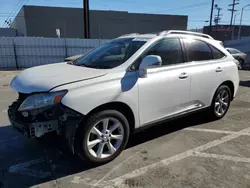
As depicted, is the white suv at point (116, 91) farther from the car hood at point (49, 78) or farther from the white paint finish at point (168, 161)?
the white paint finish at point (168, 161)

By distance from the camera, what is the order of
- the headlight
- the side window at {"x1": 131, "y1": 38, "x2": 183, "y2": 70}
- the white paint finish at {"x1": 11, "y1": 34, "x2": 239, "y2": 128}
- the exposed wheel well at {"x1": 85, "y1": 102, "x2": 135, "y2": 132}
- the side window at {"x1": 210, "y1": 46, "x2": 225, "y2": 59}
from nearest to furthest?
1. the headlight
2. the white paint finish at {"x1": 11, "y1": 34, "x2": 239, "y2": 128}
3. the exposed wheel well at {"x1": 85, "y1": 102, "x2": 135, "y2": 132}
4. the side window at {"x1": 131, "y1": 38, "x2": 183, "y2": 70}
5. the side window at {"x1": 210, "y1": 46, "x2": 225, "y2": 59}

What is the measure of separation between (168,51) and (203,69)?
2.73ft

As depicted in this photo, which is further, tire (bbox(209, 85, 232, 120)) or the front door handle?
tire (bbox(209, 85, 232, 120))

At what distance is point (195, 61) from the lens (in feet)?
13.0

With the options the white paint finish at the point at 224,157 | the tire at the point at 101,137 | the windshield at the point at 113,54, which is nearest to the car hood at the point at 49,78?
the windshield at the point at 113,54

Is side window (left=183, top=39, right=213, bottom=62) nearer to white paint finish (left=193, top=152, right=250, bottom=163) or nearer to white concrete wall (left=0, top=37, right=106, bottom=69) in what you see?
white paint finish (left=193, top=152, right=250, bottom=163)

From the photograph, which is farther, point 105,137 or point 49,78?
point 105,137

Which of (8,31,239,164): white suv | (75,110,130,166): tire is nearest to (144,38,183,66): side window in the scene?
(8,31,239,164): white suv

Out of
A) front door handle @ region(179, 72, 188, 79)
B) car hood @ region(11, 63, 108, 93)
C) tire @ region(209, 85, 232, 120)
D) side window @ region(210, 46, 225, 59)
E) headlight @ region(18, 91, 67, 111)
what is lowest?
tire @ region(209, 85, 232, 120)

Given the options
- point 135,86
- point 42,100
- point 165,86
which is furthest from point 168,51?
point 42,100

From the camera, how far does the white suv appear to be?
8.71 feet

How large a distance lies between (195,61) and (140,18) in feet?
131

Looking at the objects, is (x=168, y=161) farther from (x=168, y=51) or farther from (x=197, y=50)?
(x=197, y=50)

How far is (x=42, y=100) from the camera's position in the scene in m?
2.63
